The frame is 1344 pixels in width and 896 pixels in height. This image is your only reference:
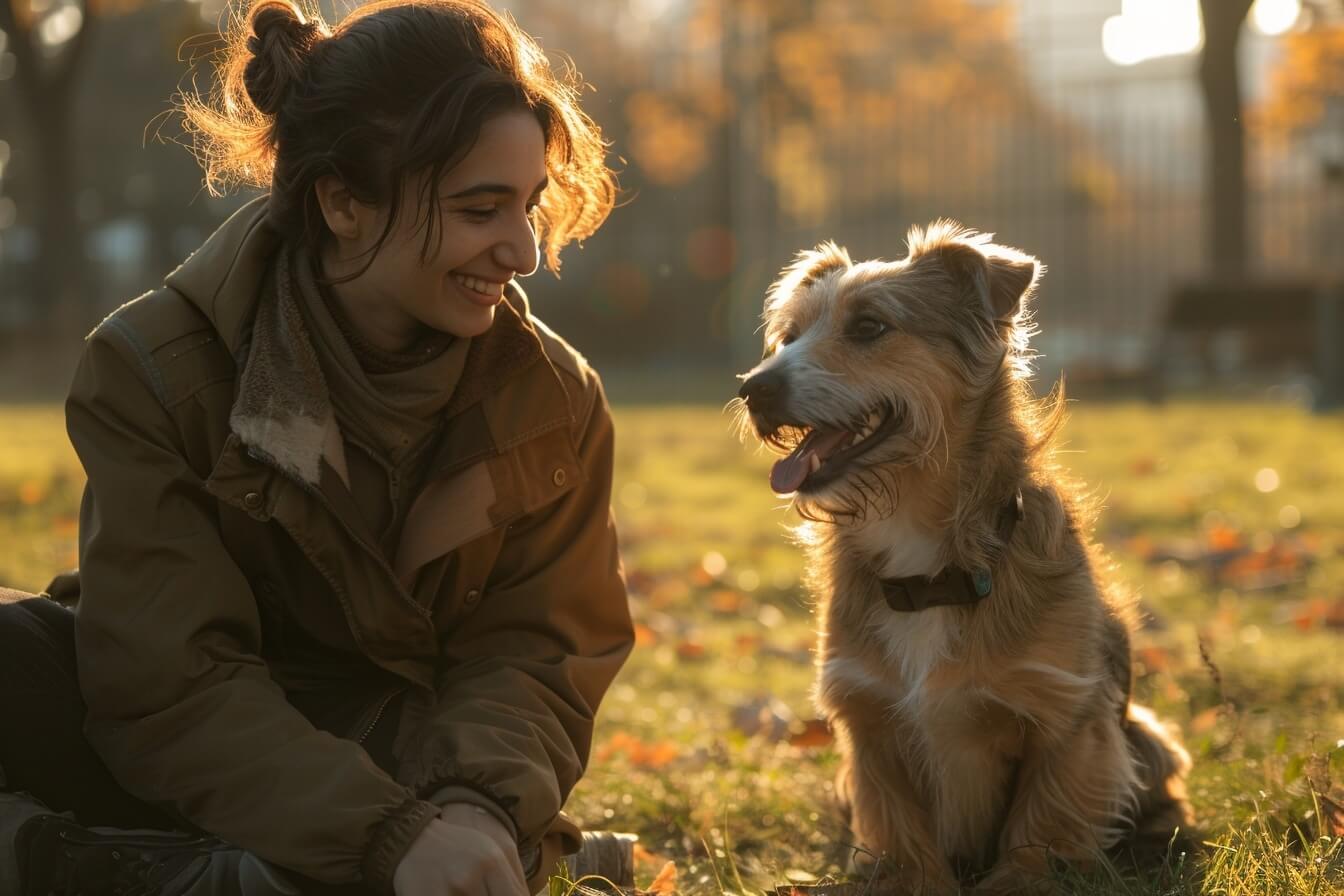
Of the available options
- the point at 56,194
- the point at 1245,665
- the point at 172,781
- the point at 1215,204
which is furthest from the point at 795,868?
the point at 56,194

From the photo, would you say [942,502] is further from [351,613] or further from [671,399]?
[671,399]

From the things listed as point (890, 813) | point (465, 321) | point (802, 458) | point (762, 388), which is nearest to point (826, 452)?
point (802, 458)

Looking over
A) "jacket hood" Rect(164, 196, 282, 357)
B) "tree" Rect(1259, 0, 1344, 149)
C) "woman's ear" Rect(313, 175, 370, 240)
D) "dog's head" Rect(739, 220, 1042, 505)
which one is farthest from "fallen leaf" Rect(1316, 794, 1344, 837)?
"tree" Rect(1259, 0, 1344, 149)

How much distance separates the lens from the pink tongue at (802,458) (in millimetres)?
3633

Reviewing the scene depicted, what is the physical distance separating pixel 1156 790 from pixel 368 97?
245 centimetres

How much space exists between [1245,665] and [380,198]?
3.88 m

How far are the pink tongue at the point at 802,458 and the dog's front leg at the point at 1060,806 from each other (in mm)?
788

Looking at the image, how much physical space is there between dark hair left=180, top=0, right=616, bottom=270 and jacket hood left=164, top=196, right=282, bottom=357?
0.06m

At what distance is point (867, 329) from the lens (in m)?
3.77

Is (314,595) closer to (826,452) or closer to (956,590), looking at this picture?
(826,452)

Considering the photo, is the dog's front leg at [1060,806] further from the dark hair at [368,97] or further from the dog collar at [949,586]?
the dark hair at [368,97]

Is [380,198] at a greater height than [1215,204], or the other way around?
[380,198]

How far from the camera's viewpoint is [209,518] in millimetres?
3098

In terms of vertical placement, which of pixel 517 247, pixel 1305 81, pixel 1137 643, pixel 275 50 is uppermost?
pixel 275 50
